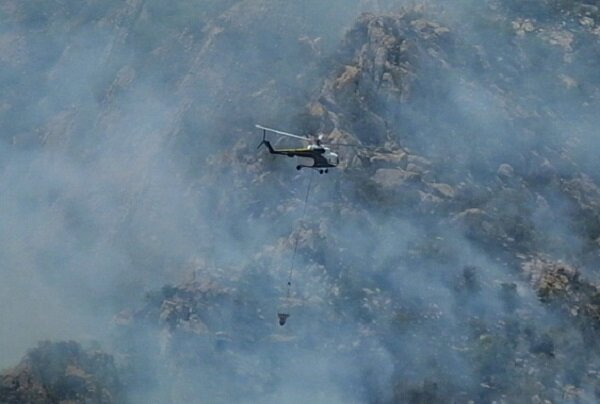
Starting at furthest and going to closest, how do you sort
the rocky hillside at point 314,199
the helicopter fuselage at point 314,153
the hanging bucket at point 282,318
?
the rocky hillside at point 314,199
the hanging bucket at point 282,318
the helicopter fuselage at point 314,153

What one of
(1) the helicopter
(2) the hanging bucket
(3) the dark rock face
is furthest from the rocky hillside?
(1) the helicopter

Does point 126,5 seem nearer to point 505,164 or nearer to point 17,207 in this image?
point 17,207

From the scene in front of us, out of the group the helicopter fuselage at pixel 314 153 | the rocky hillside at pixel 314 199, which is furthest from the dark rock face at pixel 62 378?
the helicopter fuselage at pixel 314 153

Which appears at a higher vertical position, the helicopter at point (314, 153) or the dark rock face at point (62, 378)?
the helicopter at point (314, 153)

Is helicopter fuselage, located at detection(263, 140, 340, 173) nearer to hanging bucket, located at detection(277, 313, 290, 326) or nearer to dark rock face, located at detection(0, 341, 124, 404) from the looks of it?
hanging bucket, located at detection(277, 313, 290, 326)

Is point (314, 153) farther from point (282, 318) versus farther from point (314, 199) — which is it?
point (282, 318)

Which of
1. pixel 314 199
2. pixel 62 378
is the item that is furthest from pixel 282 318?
pixel 62 378

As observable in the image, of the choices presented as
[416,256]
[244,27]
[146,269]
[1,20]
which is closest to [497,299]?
[416,256]

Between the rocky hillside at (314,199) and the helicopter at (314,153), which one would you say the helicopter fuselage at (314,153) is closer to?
the helicopter at (314,153)
